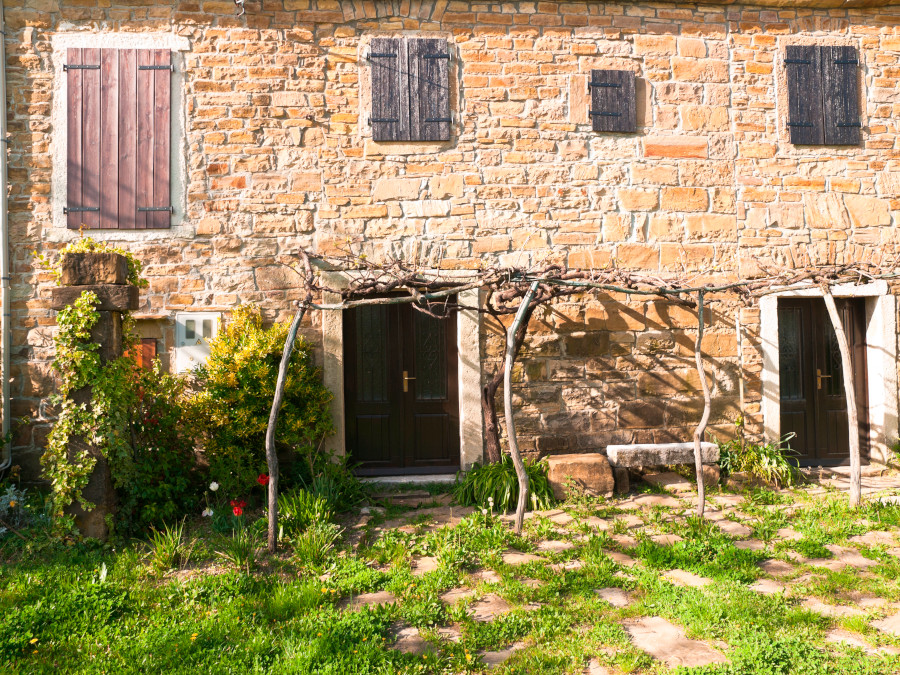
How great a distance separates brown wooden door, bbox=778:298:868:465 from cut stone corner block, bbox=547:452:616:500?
242 cm

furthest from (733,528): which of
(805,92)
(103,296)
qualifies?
(103,296)

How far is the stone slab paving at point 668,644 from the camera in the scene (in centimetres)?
267

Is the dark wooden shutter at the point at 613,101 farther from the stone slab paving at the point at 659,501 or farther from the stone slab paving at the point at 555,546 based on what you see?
the stone slab paving at the point at 555,546

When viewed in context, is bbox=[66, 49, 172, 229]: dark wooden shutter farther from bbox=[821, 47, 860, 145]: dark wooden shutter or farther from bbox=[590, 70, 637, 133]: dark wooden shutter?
bbox=[821, 47, 860, 145]: dark wooden shutter

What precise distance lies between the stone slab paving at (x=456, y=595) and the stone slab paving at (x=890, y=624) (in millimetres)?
2094

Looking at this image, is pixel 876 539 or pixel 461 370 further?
pixel 461 370

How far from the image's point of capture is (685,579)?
3.52 m

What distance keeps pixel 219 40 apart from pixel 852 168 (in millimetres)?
6576

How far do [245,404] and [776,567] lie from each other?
4133mm

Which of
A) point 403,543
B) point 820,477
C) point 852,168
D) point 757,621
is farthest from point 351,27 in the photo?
point 820,477

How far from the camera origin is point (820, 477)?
5.73 meters

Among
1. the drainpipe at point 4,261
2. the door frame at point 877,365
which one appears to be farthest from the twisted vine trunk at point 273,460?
the door frame at point 877,365

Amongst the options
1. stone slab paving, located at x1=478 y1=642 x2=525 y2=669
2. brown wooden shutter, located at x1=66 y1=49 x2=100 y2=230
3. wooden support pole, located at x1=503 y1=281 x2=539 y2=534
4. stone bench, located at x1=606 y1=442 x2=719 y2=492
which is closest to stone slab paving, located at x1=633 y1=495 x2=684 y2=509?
stone bench, located at x1=606 y1=442 x2=719 y2=492

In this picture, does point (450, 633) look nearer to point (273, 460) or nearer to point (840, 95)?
point (273, 460)
